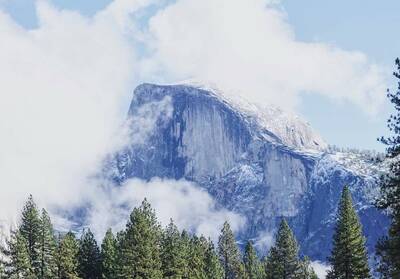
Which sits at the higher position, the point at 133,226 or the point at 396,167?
the point at 133,226

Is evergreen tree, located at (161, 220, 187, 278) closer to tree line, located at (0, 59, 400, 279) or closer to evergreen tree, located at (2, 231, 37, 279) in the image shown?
tree line, located at (0, 59, 400, 279)

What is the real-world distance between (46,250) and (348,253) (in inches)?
1311

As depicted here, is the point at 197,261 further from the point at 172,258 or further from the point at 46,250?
the point at 46,250

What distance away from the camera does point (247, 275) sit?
9838cm

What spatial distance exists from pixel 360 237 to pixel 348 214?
2680mm

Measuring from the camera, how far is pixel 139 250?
60.7 meters

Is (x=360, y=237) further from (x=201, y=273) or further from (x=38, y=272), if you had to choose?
(x=38, y=272)

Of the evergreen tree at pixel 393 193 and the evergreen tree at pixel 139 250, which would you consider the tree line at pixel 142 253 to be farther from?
the evergreen tree at pixel 393 193

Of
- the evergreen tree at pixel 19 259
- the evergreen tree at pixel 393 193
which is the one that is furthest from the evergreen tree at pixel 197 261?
the evergreen tree at pixel 393 193

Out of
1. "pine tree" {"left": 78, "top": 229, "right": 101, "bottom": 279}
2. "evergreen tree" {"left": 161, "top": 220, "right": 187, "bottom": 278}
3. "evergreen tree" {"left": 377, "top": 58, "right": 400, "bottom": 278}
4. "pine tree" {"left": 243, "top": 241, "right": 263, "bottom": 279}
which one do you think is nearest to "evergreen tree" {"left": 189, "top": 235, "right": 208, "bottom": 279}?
"evergreen tree" {"left": 161, "top": 220, "right": 187, "bottom": 278}

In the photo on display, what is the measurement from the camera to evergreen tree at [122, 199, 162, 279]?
6034 cm

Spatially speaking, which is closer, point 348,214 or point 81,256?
point 348,214

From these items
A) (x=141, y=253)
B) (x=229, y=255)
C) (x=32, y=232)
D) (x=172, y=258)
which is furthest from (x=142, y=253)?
(x=229, y=255)

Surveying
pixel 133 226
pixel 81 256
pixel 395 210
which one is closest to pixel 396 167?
pixel 395 210
